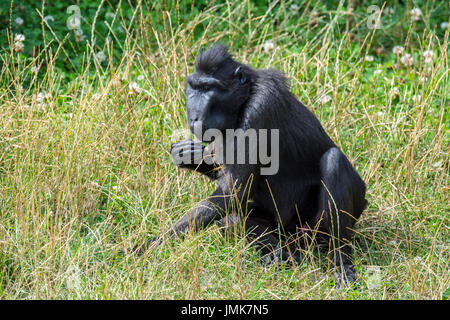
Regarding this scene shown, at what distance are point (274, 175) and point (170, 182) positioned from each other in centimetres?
93

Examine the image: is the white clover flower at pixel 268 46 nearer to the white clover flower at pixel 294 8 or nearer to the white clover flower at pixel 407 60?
the white clover flower at pixel 294 8

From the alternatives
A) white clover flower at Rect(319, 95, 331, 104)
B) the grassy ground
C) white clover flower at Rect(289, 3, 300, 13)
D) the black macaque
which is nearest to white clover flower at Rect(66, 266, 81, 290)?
the grassy ground

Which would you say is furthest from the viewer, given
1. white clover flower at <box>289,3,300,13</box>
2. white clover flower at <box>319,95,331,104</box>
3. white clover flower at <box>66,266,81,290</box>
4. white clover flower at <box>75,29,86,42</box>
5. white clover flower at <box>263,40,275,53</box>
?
white clover flower at <box>289,3,300,13</box>

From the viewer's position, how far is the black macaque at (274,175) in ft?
17.4

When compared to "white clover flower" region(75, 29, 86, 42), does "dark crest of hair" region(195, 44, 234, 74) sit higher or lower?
higher

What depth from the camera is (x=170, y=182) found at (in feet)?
19.5

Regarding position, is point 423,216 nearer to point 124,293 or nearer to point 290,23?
point 124,293

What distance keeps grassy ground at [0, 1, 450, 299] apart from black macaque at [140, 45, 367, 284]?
0.61 feet

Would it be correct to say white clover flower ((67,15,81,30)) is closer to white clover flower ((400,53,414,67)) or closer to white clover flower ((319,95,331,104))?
white clover flower ((319,95,331,104))

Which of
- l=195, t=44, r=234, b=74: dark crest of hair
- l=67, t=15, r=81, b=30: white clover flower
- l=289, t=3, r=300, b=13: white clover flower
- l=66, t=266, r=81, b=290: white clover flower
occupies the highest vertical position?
l=195, t=44, r=234, b=74: dark crest of hair

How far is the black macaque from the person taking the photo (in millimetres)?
5305

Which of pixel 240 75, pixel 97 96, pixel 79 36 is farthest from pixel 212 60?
pixel 79 36

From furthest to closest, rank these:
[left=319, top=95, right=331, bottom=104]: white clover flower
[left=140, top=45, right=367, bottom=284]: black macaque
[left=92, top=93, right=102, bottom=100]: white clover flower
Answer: [left=319, top=95, right=331, bottom=104]: white clover flower, [left=92, top=93, right=102, bottom=100]: white clover flower, [left=140, top=45, right=367, bottom=284]: black macaque

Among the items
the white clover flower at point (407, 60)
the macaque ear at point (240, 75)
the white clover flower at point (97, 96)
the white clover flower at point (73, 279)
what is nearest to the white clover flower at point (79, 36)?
the white clover flower at point (97, 96)
